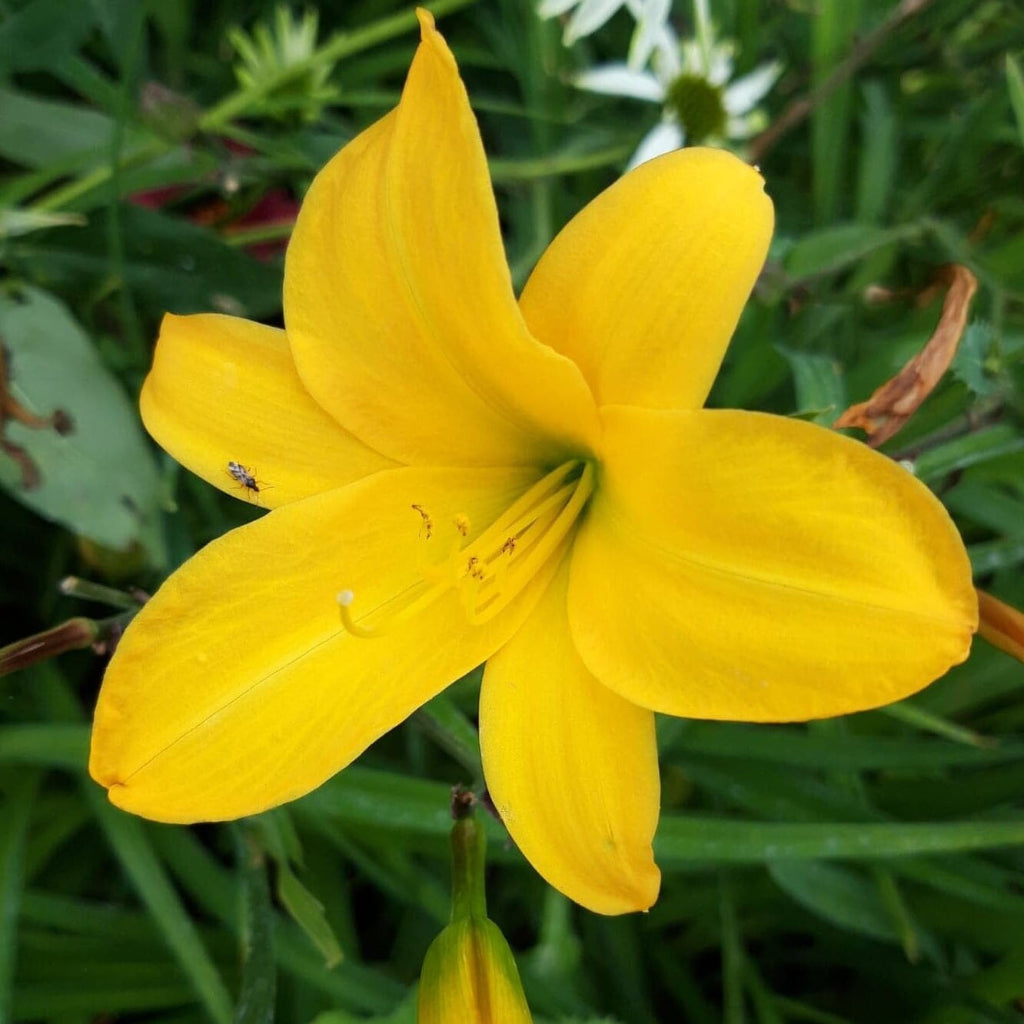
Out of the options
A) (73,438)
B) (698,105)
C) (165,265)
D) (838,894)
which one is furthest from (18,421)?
(838,894)

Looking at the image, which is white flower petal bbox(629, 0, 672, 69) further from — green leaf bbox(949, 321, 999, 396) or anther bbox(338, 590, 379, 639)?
anther bbox(338, 590, 379, 639)

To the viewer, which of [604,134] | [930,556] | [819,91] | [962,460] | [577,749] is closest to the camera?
[930,556]

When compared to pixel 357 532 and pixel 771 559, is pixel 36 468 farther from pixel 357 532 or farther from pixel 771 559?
pixel 771 559

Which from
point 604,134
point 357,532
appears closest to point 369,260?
point 357,532

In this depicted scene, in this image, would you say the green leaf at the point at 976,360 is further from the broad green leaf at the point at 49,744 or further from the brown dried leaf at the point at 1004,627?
the broad green leaf at the point at 49,744

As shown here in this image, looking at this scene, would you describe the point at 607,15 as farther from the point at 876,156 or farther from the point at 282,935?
the point at 282,935

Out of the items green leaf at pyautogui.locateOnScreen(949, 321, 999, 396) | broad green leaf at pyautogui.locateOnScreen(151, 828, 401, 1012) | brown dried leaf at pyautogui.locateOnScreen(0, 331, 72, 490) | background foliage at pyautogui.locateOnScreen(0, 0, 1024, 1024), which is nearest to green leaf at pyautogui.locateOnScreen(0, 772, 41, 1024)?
background foliage at pyautogui.locateOnScreen(0, 0, 1024, 1024)
